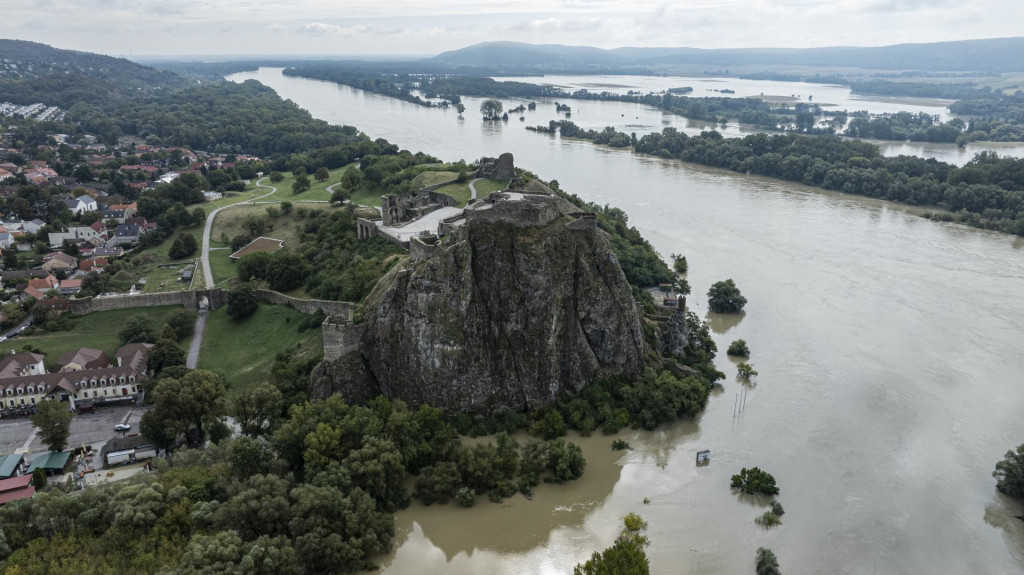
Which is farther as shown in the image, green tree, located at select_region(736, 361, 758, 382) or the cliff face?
green tree, located at select_region(736, 361, 758, 382)

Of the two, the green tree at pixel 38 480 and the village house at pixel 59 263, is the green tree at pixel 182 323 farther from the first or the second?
the village house at pixel 59 263

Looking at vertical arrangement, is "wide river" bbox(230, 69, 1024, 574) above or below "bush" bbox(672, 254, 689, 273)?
below

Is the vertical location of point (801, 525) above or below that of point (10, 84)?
below

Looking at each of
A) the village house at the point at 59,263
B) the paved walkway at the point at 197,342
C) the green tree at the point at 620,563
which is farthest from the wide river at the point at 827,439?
the village house at the point at 59,263

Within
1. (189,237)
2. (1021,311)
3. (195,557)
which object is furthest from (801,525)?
(189,237)

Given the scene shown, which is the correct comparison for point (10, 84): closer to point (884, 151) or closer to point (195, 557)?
point (195, 557)

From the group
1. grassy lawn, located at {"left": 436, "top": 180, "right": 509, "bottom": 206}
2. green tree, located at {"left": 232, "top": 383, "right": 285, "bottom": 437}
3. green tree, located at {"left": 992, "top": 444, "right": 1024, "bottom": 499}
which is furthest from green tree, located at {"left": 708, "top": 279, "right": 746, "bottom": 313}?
green tree, located at {"left": 232, "top": 383, "right": 285, "bottom": 437}

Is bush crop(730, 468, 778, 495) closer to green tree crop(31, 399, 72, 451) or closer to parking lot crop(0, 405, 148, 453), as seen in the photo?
parking lot crop(0, 405, 148, 453)
